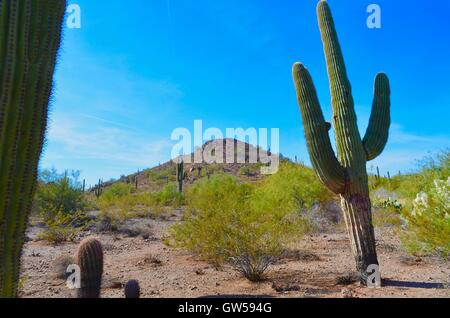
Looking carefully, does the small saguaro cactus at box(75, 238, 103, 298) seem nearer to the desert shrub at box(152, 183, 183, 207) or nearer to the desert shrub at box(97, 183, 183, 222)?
the desert shrub at box(97, 183, 183, 222)

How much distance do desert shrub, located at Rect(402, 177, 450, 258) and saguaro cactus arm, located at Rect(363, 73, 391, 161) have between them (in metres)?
1.32

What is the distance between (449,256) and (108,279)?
21.3ft

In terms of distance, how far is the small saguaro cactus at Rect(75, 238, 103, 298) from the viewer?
5160 millimetres

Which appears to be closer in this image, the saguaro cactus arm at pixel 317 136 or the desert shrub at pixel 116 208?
the saguaro cactus arm at pixel 317 136

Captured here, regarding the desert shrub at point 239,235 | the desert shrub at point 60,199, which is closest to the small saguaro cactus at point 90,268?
the desert shrub at point 239,235

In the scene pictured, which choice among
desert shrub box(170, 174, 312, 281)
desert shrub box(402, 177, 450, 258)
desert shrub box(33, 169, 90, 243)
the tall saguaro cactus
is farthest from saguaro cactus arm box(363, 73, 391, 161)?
desert shrub box(33, 169, 90, 243)

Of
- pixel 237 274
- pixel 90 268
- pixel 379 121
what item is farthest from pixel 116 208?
pixel 379 121

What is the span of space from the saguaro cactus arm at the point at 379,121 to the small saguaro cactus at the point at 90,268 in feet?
18.4

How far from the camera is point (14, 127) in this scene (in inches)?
144

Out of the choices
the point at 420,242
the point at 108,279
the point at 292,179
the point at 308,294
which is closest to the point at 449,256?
the point at 420,242

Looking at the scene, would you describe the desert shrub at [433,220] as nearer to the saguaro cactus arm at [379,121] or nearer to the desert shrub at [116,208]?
the saguaro cactus arm at [379,121]

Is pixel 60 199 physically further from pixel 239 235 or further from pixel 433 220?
pixel 433 220

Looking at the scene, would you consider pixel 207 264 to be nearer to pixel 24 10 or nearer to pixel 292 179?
pixel 24 10

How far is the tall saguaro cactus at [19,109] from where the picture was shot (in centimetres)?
358
